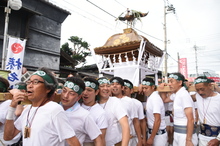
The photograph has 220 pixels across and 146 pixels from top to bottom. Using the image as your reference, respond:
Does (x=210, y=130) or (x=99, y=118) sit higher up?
(x=99, y=118)

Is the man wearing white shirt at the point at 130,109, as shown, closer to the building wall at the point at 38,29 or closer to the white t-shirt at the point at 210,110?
the white t-shirt at the point at 210,110

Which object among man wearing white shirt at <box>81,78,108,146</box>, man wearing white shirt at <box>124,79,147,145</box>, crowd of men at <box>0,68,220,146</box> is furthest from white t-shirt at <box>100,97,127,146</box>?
man wearing white shirt at <box>124,79,147,145</box>

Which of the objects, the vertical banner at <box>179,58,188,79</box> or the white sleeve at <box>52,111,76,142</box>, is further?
the vertical banner at <box>179,58,188,79</box>

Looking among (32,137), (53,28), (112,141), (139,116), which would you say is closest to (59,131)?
(32,137)

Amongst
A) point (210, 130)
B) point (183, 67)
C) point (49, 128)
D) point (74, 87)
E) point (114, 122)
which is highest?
point (183, 67)

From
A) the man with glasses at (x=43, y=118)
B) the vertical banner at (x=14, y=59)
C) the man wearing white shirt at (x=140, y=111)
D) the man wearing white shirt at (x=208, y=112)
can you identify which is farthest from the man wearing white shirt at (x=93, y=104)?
the vertical banner at (x=14, y=59)

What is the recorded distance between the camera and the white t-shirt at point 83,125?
6.25 ft

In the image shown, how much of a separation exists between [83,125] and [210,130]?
253cm

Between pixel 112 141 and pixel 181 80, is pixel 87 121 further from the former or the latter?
pixel 181 80

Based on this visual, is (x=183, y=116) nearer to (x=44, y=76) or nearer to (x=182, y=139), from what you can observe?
(x=182, y=139)

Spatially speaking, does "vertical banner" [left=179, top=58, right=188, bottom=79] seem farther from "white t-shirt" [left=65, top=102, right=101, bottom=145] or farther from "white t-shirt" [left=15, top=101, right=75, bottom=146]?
"white t-shirt" [left=15, top=101, right=75, bottom=146]

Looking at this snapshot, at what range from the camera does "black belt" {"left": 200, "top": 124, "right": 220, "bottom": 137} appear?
9.59 ft

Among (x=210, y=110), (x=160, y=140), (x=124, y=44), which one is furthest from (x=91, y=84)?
(x=124, y=44)

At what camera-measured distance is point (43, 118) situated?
4.96 feet
